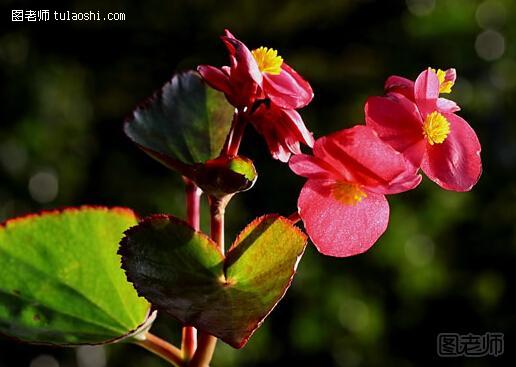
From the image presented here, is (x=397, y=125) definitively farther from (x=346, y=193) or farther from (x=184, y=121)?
(x=184, y=121)

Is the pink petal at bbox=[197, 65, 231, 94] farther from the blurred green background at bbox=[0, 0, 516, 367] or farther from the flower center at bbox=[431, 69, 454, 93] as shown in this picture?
the blurred green background at bbox=[0, 0, 516, 367]

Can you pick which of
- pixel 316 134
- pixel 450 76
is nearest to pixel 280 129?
pixel 450 76

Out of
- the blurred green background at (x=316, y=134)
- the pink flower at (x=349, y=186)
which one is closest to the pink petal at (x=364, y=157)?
the pink flower at (x=349, y=186)

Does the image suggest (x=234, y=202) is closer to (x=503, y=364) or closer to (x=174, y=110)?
(x=503, y=364)

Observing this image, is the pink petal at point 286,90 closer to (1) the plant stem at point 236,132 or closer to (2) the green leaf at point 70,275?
(1) the plant stem at point 236,132

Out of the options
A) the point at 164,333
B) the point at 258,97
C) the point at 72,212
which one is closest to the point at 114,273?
the point at 72,212
